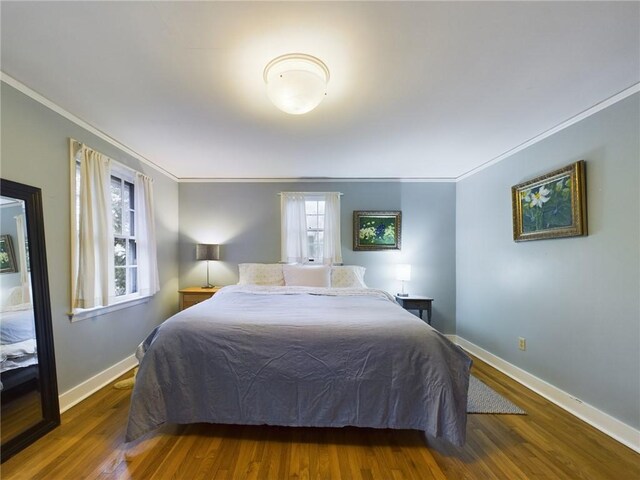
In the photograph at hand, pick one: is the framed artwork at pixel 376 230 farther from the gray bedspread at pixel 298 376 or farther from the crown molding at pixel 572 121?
the gray bedspread at pixel 298 376

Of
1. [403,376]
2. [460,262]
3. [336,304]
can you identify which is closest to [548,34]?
[403,376]

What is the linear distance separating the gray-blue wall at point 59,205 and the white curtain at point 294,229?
6.24 feet

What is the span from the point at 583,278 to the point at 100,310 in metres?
4.10

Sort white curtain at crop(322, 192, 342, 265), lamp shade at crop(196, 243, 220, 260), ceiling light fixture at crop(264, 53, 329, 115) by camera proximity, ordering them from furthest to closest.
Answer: white curtain at crop(322, 192, 342, 265) < lamp shade at crop(196, 243, 220, 260) < ceiling light fixture at crop(264, 53, 329, 115)

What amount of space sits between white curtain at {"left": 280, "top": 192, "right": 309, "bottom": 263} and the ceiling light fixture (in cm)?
234

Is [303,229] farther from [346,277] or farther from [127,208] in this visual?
[127,208]

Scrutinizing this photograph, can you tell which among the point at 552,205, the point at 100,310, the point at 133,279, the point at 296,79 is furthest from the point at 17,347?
the point at 552,205

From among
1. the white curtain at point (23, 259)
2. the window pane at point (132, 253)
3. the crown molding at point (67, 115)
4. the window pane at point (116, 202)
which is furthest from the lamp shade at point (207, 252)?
the white curtain at point (23, 259)

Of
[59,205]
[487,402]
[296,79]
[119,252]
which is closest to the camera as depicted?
[296,79]

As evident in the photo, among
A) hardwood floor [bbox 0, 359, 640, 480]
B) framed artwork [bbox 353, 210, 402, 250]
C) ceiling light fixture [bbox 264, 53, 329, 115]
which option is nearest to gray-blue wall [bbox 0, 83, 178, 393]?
hardwood floor [bbox 0, 359, 640, 480]

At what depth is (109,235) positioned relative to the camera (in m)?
2.49

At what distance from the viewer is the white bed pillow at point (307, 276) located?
133 inches

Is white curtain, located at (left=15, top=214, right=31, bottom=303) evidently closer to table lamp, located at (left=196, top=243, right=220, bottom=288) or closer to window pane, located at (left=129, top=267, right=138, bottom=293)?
window pane, located at (left=129, top=267, right=138, bottom=293)

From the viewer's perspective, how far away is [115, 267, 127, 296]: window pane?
2.78 meters
